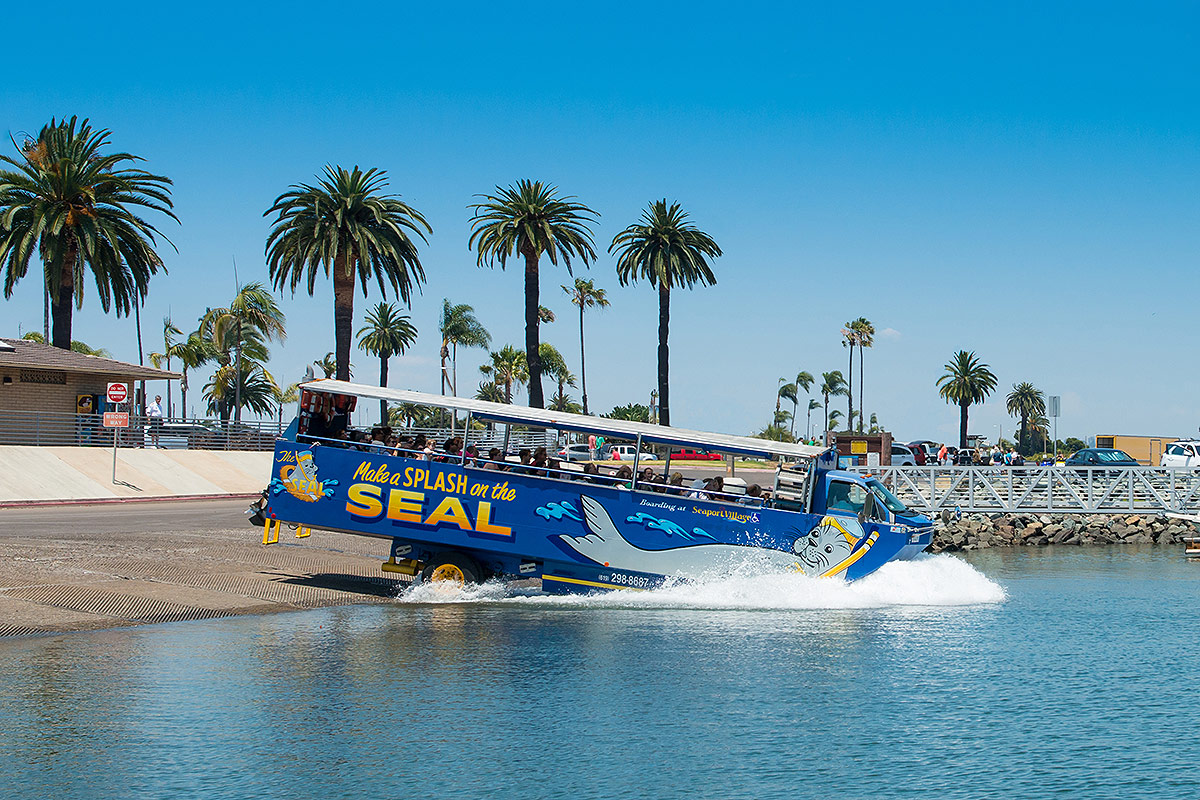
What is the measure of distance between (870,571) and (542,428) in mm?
5797

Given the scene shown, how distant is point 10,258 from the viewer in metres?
50.2

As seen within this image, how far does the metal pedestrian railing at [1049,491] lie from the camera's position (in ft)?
121

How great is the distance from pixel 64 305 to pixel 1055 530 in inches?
1601

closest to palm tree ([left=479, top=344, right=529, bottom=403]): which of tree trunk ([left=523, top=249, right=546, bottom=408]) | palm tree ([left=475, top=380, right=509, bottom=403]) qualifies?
palm tree ([left=475, top=380, right=509, bottom=403])

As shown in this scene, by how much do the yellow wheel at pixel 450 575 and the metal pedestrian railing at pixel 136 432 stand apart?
2331 cm

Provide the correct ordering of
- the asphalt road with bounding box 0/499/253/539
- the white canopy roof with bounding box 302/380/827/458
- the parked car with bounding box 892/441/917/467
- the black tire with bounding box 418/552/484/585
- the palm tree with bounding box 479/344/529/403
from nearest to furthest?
the white canopy roof with bounding box 302/380/827/458, the black tire with bounding box 418/552/484/585, the asphalt road with bounding box 0/499/253/539, the parked car with bounding box 892/441/917/467, the palm tree with bounding box 479/344/529/403

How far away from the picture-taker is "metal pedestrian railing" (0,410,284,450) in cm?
4322

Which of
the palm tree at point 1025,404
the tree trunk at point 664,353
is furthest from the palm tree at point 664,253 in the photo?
the palm tree at point 1025,404

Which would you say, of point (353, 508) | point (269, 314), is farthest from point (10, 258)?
point (353, 508)

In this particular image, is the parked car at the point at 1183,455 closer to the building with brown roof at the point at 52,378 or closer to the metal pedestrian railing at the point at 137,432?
the metal pedestrian railing at the point at 137,432

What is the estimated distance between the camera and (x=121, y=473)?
133 ft

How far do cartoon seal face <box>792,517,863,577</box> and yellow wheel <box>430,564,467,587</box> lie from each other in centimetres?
537

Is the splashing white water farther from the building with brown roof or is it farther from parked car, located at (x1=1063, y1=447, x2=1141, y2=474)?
parked car, located at (x1=1063, y1=447, x2=1141, y2=474)

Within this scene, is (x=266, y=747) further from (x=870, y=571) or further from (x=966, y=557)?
(x=966, y=557)
